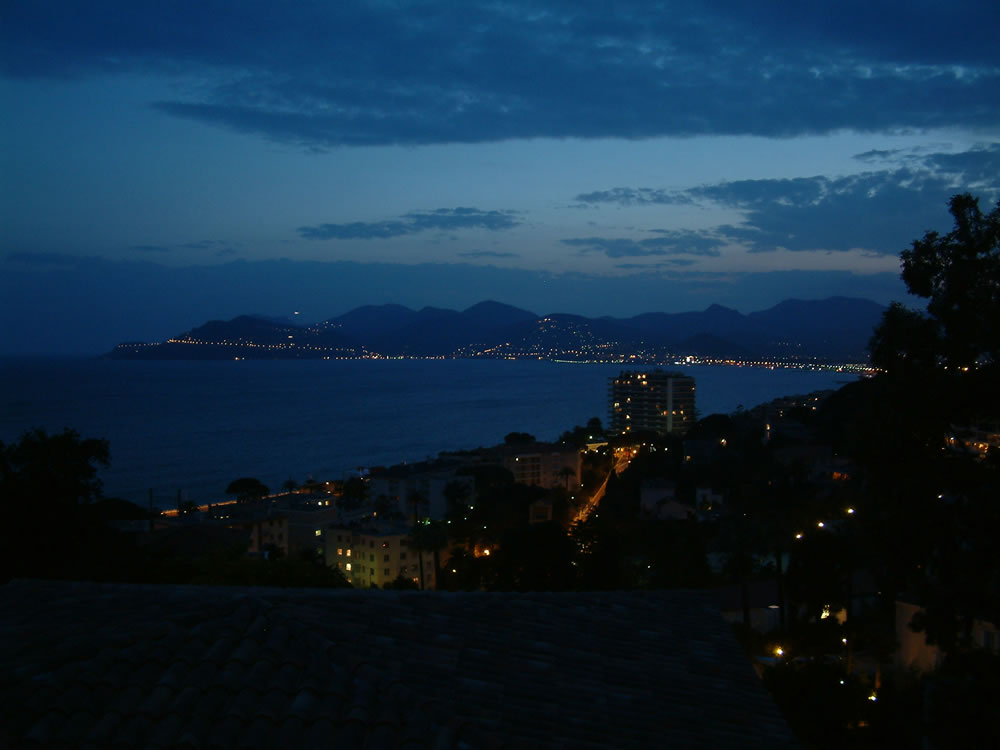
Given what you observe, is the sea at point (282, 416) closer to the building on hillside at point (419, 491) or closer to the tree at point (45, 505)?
the building on hillside at point (419, 491)

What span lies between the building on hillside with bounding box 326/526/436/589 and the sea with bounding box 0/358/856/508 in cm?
1621

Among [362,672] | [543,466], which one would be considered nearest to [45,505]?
[362,672]

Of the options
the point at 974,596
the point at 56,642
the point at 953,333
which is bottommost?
the point at 974,596

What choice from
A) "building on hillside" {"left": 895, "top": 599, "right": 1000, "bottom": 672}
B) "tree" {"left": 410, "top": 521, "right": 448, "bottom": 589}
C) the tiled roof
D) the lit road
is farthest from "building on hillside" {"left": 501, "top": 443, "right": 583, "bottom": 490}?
the tiled roof

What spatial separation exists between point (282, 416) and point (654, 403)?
40938 millimetres

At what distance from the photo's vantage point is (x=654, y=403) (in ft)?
273

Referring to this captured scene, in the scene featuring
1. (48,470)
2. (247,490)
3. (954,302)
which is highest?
(954,302)

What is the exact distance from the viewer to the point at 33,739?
101 inches

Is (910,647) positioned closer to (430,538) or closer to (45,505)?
(45,505)

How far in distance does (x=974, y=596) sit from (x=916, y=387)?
1.97 m

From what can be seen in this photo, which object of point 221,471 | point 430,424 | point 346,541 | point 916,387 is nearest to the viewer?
point 916,387

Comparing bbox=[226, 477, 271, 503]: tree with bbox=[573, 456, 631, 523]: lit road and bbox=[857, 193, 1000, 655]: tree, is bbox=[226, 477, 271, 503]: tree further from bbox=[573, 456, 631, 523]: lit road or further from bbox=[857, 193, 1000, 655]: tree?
bbox=[857, 193, 1000, 655]: tree

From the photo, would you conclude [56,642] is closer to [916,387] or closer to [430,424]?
[916,387]

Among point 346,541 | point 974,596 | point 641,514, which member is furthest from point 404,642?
point 641,514
